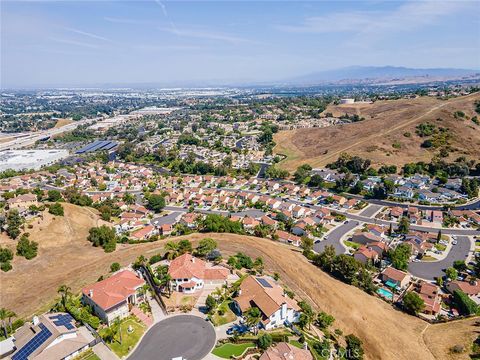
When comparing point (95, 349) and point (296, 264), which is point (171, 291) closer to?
point (95, 349)

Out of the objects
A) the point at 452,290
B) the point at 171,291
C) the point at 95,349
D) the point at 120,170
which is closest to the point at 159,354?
the point at 95,349

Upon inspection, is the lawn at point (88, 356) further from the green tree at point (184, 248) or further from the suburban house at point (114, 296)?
the green tree at point (184, 248)

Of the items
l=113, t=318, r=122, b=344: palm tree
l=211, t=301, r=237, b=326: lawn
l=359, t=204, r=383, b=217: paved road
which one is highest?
l=113, t=318, r=122, b=344: palm tree

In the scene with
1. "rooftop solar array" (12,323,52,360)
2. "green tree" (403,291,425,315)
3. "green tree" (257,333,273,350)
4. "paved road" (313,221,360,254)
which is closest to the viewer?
"rooftop solar array" (12,323,52,360)

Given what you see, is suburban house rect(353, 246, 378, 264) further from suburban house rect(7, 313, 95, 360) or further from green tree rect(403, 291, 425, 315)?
suburban house rect(7, 313, 95, 360)

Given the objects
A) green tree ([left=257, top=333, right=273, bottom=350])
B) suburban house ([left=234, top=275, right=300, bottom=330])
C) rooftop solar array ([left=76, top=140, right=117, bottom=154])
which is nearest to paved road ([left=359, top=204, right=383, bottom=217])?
suburban house ([left=234, top=275, right=300, bottom=330])

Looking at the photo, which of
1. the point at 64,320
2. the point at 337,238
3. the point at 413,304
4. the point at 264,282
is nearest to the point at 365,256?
the point at 337,238
